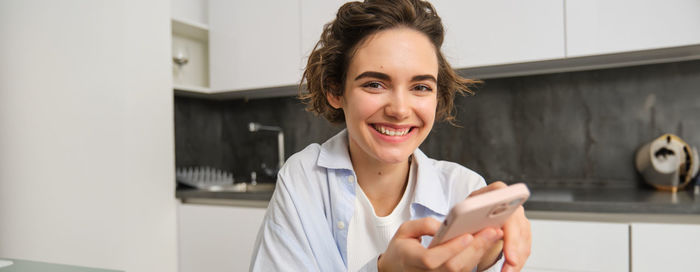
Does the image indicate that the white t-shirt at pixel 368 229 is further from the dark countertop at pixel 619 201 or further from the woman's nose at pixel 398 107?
the dark countertop at pixel 619 201

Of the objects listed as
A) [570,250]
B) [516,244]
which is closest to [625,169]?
[570,250]

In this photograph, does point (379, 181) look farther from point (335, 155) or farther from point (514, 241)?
point (514, 241)

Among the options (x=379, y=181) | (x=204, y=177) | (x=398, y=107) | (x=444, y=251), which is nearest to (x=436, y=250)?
(x=444, y=251)

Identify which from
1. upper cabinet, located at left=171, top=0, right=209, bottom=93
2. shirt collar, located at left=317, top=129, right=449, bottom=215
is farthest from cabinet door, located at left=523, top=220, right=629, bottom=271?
upper cabinet, located at left=171, top=0, right=209, bottom=93

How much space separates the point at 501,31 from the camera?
1.86 metres

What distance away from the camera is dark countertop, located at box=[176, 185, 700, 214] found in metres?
1.44

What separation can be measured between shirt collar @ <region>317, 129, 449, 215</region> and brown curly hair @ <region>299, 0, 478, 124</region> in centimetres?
14

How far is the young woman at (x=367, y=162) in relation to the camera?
3.05ft

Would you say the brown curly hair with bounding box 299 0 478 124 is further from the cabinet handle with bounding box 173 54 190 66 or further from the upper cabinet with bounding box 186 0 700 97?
the cabinet handle with bounding box 173 54 190 66

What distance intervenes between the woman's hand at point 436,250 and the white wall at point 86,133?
5.11 ft

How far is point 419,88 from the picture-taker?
965 millimetres

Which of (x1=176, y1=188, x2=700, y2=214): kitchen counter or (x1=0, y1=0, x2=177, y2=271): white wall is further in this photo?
(x1=0, y1=0, x2=177, y2=271): white wall

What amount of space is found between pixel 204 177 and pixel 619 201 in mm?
1969

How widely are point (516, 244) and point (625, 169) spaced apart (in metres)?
1.64
